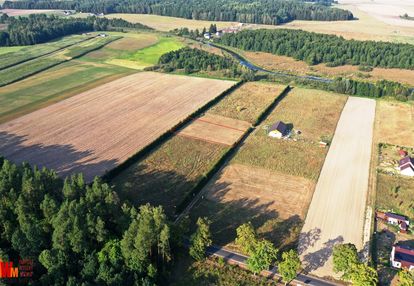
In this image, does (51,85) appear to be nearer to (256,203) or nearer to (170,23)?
(256,203)

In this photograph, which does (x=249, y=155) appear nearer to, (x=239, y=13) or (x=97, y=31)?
(x=97, y=31)

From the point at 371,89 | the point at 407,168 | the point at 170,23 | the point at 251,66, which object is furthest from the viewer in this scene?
the point at 170,23

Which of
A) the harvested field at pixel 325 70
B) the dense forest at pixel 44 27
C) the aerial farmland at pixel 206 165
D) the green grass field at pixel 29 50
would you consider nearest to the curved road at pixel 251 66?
the aerial farmland at pixel 206 165

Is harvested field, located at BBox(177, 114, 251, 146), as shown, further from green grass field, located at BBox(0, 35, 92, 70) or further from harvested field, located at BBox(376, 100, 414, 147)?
green grass field, located at BBox(0, 35, 92, 70)

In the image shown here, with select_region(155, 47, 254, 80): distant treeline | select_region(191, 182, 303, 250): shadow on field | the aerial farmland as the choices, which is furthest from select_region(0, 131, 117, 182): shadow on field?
select_region(155, 47, 254, 80): distant treeline

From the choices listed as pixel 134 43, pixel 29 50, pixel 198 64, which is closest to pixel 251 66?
pixel 198 64

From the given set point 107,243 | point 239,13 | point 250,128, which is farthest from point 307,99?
point 239,13
